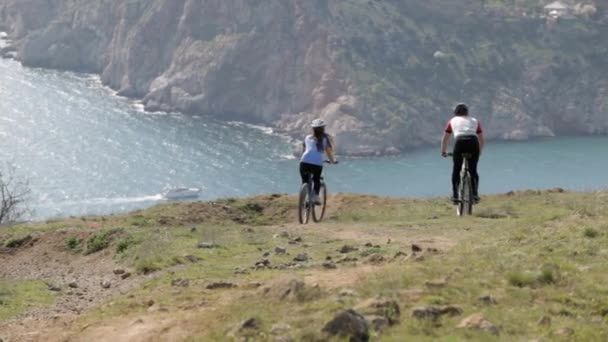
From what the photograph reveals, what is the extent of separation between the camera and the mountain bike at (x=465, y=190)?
20597 millimetres

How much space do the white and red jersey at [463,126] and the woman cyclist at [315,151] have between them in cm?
314

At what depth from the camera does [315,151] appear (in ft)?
71.7

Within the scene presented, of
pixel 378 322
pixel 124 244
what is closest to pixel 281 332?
pixel 378 322

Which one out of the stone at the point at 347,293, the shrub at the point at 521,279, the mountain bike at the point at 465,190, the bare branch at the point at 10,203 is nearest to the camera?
the stone at the point at 347,293

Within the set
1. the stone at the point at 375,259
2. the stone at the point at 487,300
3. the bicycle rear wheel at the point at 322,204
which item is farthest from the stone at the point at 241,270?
the bicycle rear wheel at the point at 322,204

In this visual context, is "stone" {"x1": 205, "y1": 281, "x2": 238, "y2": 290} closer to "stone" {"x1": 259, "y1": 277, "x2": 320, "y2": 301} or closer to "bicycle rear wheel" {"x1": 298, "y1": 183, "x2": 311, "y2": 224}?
"stone" {"x1": 259, "y1": 277, "x2": 320, "y2": 301}

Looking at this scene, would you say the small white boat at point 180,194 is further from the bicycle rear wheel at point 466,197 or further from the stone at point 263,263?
the stone at point 263,263

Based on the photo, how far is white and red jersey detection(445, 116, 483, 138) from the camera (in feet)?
65.9

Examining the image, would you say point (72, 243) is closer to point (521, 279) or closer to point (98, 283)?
point (98, 283)

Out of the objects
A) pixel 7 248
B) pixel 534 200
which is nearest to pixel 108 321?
pixel 7 248

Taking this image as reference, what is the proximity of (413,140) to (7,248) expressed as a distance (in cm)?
14465

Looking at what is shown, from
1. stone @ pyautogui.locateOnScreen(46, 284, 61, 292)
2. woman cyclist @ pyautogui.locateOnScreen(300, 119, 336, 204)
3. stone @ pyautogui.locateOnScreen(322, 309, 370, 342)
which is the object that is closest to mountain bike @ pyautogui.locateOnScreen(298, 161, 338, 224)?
woman cyclist @ pyautogui.locateOnScreen(300, 119, 336, 204)

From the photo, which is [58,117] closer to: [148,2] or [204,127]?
[204,127]

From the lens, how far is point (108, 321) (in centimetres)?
1208
